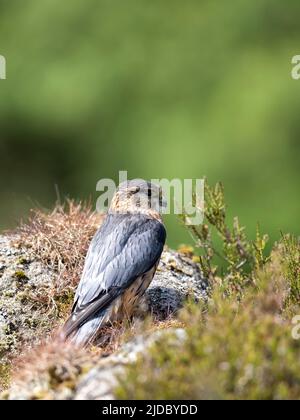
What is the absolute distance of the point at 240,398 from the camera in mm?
4480

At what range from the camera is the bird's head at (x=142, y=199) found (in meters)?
7.27

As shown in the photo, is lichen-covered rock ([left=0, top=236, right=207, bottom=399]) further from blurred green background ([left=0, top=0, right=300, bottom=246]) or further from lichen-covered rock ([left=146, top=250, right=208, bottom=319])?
blurred green background ([left=0, top=0, right=300, bottom=246])

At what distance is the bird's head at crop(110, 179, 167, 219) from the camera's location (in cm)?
727

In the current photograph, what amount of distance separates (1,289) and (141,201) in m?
1.26

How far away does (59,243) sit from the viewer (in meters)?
7.04

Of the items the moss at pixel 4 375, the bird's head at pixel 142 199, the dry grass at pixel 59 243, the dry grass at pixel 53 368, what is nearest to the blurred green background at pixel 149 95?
the bird's head at pixel 142 199

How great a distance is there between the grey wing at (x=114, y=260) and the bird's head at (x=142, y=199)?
29 cm

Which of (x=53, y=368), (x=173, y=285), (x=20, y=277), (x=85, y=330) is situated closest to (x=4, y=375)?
(x=85, y=330)

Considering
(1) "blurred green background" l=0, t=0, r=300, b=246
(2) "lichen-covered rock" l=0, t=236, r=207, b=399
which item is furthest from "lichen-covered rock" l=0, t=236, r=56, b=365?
(1) "blurred green background" l=0, t=0, r=300, b=246

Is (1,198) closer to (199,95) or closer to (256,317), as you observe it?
(199,95)

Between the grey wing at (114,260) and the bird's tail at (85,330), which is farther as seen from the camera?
the grey wing at (114,260)

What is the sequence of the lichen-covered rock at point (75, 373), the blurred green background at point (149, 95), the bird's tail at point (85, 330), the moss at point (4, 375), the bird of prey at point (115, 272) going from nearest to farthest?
1. the lichen-covered rock at point (75, 373)
2. the moss at point (4, 375)
3. the bird's tail at point (85, 330)
4. the bird of prey at point (115, 272)
5. the blurred green background at point (149, 95)

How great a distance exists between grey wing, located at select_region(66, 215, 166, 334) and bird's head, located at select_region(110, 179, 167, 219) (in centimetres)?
29

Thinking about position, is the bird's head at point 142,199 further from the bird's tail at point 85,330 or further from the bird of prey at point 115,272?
the bird's tail at point 85,330
